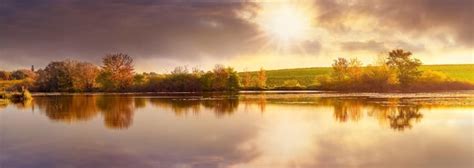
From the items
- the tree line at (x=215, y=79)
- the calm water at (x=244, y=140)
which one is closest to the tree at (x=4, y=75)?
the tree line at (x=215, y=79)

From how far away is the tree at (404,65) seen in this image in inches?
1436

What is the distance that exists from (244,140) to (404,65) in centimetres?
2943

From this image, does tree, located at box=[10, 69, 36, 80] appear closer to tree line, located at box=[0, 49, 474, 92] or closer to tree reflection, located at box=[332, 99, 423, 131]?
tree line, located at box=[0, 49, 474, 92]

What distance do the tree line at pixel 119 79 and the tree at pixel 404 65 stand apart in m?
11.4

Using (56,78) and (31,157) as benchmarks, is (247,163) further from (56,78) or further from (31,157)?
(56,78)

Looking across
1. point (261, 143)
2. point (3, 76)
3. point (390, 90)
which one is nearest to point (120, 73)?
point (3, 76)

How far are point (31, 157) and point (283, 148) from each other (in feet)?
14.4

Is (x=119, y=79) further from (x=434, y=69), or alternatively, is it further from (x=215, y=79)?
(x=434, y=69)

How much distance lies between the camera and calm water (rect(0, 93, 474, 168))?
809 cm

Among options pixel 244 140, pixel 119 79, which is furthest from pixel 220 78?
pixel 244 140

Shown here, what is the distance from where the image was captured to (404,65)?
36812 mm

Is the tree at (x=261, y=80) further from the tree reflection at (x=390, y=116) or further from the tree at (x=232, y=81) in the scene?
the tree reflection at (x=390, y=116)

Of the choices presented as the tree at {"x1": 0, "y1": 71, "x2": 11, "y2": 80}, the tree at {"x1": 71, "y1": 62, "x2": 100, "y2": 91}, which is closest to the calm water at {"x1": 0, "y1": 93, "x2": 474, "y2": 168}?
the tree at {"x1": 71, "y1": 62, "x2": 100, "y2": 91}

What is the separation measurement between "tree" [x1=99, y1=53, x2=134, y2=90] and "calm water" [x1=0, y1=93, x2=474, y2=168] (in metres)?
28.1
